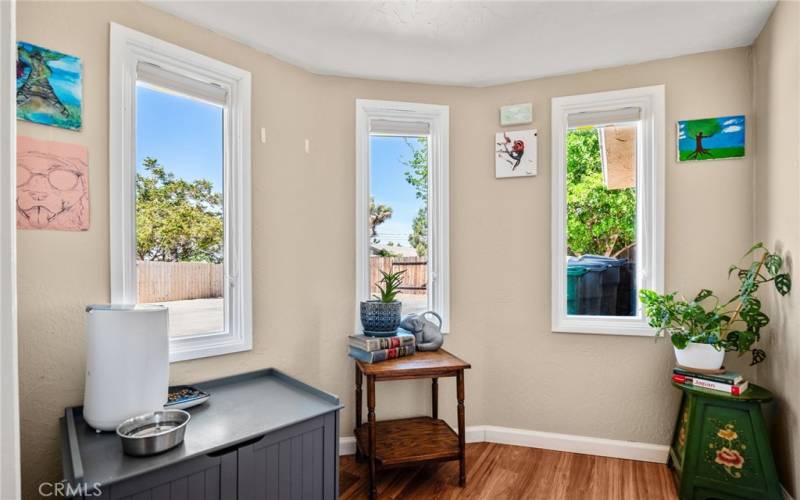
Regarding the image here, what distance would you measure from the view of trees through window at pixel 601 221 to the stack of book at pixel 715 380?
18.5 inches

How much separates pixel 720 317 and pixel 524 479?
1.29 meters

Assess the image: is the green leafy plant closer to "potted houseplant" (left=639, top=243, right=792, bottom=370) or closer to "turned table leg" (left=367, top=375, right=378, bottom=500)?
"turned table leg" (left=367, top=375, right=378, bottom=500)

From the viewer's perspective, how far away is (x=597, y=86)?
2.50m

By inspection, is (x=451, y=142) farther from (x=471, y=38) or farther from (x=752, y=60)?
(x=752, y=60)

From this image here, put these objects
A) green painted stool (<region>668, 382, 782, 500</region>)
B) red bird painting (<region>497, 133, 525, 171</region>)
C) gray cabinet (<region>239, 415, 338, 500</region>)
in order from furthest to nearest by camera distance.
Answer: red bird painting (<region>497, 133, 525, 171</region>)
green painted stool (<region>668, 382, 782, 500</region>)
gray cabinet (<region>239, 415, 338, 500</region>)

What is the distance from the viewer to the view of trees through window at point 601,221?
249 cm

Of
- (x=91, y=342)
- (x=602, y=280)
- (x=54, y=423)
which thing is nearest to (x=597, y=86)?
A: (x=602, y=280)

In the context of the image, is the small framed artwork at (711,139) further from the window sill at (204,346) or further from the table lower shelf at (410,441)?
the window sill at (204,346)

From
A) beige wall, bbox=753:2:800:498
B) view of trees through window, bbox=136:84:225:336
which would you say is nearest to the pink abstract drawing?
view of trees through window, bbox=136:84:225:336

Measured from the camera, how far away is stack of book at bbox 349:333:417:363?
2.21 m

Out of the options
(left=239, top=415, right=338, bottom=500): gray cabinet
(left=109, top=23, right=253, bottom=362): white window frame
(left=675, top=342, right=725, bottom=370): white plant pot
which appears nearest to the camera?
(left=239, top=415, right=338, bottom=500): gray cabinet

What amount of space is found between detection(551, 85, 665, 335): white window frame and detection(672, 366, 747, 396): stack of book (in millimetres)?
325

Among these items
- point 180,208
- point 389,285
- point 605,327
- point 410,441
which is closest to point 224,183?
point 180,208

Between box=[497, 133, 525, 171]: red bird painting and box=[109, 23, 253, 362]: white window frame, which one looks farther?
box=[497, 133, 525, 171]: red bird painting
